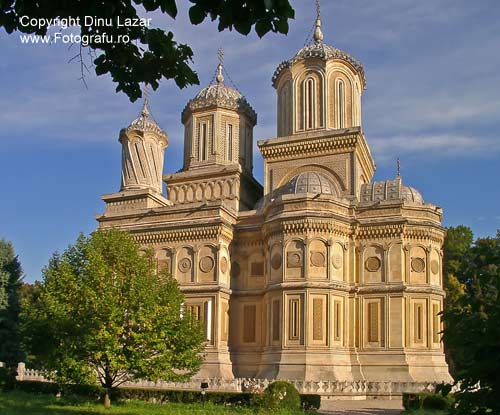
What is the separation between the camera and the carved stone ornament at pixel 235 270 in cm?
3106

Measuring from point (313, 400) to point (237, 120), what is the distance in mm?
19908

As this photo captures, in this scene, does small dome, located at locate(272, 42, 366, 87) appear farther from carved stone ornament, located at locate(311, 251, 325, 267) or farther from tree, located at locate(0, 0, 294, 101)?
tree, located at locate(0, 0, 294, 101)

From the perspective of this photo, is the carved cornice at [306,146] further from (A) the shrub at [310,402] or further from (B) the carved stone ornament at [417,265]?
(A) the shrub at [310,402]

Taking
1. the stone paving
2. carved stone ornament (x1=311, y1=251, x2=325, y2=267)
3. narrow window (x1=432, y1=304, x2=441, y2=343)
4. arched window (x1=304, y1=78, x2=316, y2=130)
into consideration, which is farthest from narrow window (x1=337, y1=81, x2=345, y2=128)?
the stone paving

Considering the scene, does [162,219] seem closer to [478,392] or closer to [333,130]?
[333,130]

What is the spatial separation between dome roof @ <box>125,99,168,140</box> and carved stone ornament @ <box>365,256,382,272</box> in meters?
15.5

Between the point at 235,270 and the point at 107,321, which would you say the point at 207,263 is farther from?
the point at 107,321

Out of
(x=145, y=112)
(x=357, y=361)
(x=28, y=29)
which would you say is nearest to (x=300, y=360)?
(x=357, y=361)

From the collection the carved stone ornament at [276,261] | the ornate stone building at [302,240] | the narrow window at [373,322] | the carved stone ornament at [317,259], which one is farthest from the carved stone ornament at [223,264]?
the narrow window at [373,322]

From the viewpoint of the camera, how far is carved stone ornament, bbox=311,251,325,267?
2750cm

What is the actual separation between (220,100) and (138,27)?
2940 cm

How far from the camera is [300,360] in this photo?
85.8 feet

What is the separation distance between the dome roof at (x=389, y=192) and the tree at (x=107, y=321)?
1369cm

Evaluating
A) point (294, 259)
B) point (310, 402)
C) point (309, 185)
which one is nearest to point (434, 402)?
point (310, 402)
